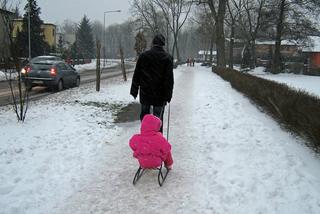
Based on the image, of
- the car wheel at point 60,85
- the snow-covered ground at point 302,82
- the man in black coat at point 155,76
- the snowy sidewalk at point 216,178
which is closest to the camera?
the snowy sidewalk at point 216,178

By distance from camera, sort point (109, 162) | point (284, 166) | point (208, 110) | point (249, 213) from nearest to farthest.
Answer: point (249, 213) → point (284, 166) → point (109, 162) → point (208, 110)

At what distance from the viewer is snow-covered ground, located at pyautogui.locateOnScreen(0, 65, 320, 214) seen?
4762 mm

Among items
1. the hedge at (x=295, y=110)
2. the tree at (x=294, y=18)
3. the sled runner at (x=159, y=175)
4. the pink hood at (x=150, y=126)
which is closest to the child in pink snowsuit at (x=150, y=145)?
the pink hood at (x=150, y=126)

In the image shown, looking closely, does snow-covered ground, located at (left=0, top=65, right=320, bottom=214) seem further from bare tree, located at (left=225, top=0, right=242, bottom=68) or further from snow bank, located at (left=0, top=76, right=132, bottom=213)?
bare tree, located at (left=225, top=0, right=242, bottom=68)

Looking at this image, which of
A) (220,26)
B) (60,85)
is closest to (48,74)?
(60,85)

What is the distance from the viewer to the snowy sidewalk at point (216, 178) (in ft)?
15.5

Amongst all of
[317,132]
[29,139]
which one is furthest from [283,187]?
[29,139]

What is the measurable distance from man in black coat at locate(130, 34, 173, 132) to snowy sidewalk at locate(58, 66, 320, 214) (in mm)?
1115

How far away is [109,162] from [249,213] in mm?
2679

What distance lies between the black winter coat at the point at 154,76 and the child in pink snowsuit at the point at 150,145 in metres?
0.92

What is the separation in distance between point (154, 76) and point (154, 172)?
1.51 meters

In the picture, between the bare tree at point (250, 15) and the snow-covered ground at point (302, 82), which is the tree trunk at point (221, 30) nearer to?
the snow-covered ground at point (302, 82)

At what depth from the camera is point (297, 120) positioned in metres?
7.52

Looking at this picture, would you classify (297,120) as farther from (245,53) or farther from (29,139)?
(245,53)
